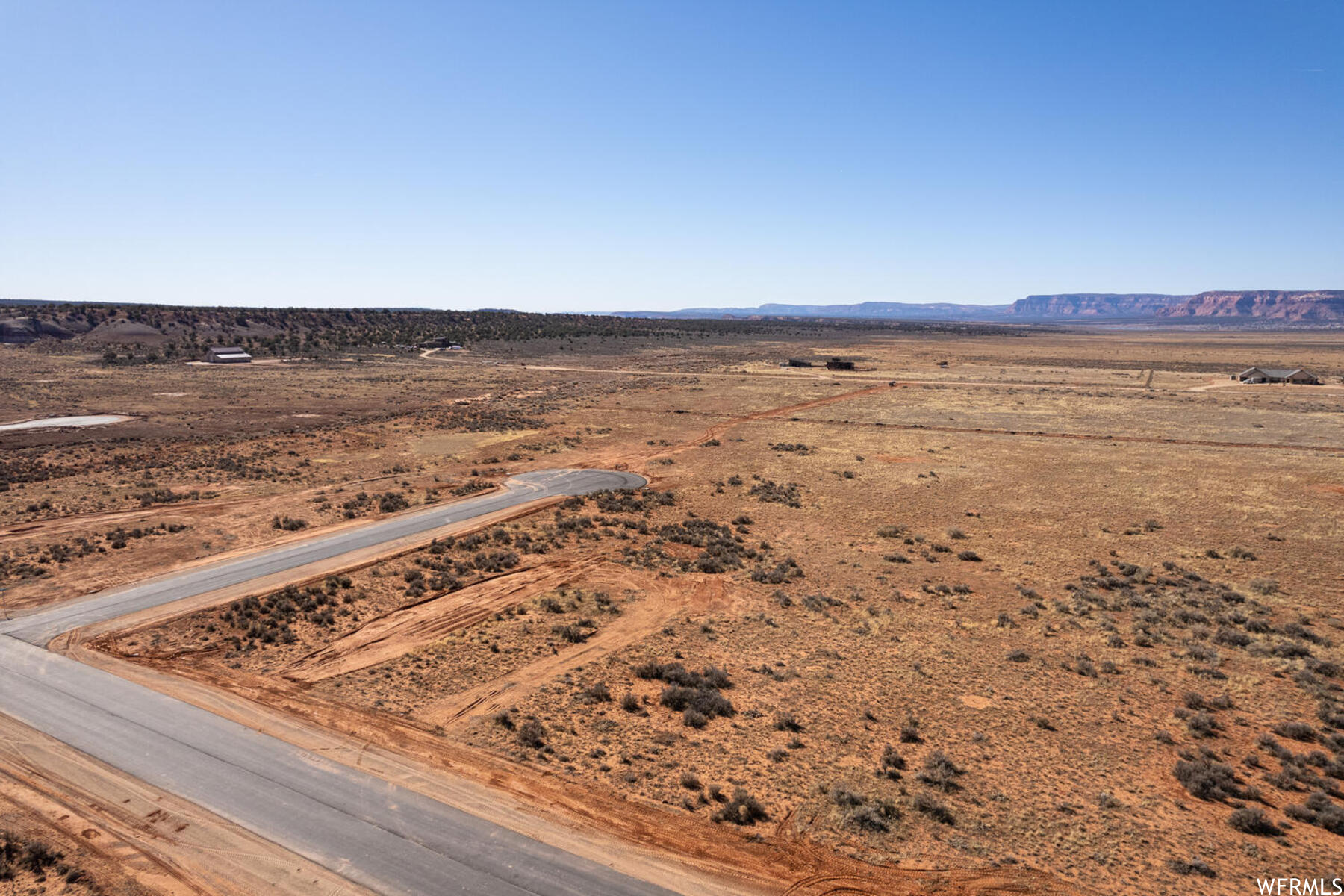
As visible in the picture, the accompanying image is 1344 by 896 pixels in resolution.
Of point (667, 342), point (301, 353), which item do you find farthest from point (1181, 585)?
point (667, 342)

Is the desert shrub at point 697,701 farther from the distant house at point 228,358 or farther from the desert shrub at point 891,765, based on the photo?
the distant house at point 228,358

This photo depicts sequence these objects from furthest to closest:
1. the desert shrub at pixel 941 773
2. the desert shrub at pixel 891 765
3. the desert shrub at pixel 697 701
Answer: the desert shrub at pixel 697 701
the desert shrub at pixel 891 765
the desert shrub at pixel 941 773

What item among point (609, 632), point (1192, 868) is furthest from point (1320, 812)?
point (609, 632)

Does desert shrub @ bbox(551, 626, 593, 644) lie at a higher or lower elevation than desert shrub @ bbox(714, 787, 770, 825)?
higher

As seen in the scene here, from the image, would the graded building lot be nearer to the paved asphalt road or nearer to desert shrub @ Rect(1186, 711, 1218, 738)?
desert shrub @ Rect(1186, 711, 1218, 738)

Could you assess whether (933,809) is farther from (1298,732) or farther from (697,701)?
(1298,732)

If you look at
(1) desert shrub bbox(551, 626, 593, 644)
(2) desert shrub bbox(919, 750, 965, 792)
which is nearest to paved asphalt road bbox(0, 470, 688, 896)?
(2) desert shrub bbox(919, 750, 965, 792)

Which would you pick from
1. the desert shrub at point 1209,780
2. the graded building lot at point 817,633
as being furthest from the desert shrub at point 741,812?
the desert shrub at point 1209,780
